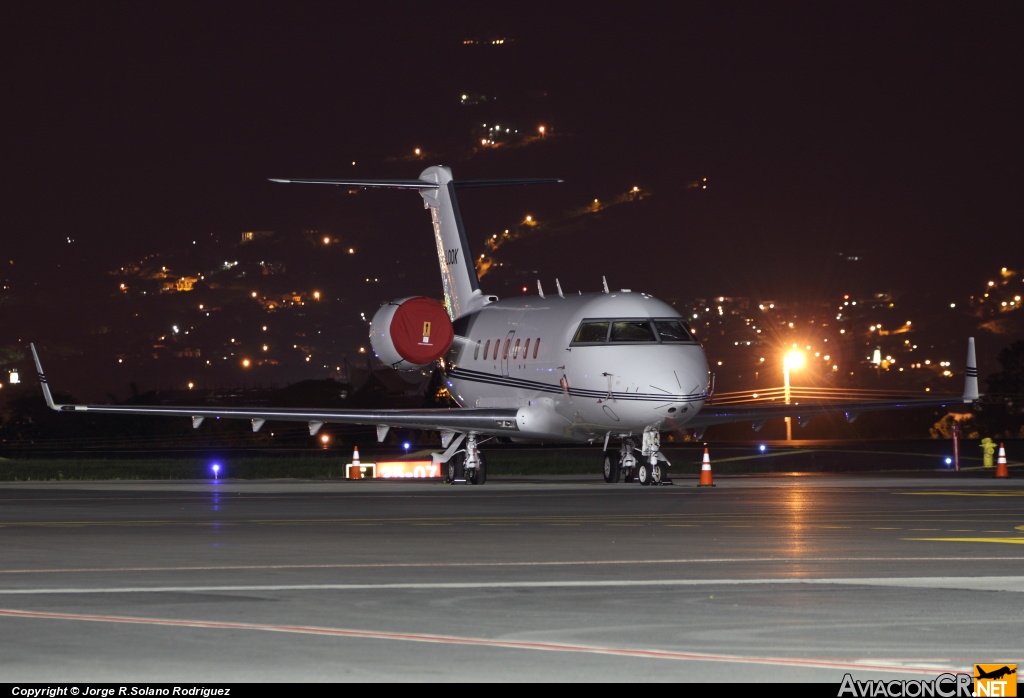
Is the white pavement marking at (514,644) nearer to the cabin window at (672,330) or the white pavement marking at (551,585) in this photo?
the white pavement marking at (551,585)

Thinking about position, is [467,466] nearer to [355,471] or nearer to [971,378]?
[355,471]

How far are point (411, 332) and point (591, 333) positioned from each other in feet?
18.0

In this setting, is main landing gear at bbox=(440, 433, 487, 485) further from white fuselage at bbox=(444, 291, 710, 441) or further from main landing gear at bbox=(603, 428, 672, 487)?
main landing gear at bbox=(603, 428, 672, 487)

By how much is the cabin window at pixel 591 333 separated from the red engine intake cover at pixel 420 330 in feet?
15.1

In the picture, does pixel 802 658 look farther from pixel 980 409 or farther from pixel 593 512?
pixel 980 409

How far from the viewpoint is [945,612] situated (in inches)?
425

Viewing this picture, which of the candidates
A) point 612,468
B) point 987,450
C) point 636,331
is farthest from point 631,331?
point 987,450

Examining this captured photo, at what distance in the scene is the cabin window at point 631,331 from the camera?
31688 mm

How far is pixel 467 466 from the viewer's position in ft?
111

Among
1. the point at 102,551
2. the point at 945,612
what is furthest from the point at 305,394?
the point at 945,612

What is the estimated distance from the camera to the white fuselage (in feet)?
101

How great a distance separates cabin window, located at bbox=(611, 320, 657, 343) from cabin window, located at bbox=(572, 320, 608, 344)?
0.64 ft

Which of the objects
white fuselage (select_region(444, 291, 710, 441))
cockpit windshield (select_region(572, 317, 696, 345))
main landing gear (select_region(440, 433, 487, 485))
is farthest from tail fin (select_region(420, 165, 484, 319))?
cockpit windshield (select_region(572, 317, 696, 345))

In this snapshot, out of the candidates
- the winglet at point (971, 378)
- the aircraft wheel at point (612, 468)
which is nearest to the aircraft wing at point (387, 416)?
the aircraft wheel at point (612, 468)
